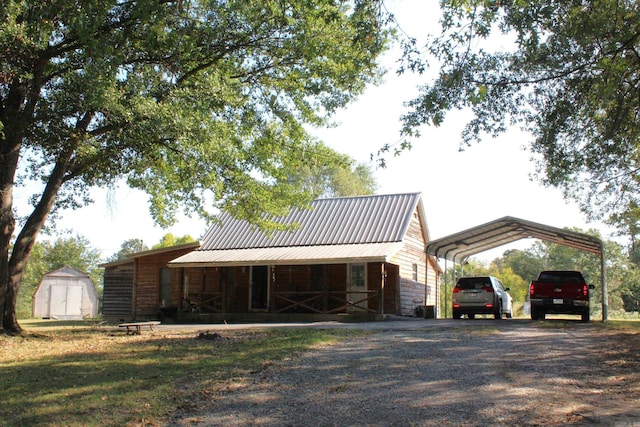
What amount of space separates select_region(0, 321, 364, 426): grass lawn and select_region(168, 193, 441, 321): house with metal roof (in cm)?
787

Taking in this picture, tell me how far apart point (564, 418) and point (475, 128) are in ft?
21.0

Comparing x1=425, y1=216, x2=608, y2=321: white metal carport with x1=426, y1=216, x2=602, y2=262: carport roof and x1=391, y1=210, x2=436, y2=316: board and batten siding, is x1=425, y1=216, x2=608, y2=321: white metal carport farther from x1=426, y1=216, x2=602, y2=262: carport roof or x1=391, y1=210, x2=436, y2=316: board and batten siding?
x1=391, y1=210, x2=436, y2=316: board and batten siding

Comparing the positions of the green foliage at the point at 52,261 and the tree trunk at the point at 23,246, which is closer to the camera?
the tree trunk at the point at 23,246

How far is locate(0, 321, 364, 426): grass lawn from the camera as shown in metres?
6.76

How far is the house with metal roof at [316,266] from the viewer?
72.1ft

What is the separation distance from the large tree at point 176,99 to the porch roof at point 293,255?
126 inches

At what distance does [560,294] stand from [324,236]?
9601 millimetres

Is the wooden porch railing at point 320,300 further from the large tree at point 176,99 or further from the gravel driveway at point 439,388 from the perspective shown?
the gravel driveway at point 439,388

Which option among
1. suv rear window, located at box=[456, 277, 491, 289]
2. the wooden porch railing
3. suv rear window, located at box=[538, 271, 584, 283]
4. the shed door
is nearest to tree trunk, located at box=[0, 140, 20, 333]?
the wooden porch railing

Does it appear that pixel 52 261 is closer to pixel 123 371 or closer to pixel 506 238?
A: pixel 506 238

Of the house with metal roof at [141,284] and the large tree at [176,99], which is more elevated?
the large tree at [176,99]

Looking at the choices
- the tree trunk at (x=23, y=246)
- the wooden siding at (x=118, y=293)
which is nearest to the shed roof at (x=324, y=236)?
the wooden siding at (x=118, y=293)

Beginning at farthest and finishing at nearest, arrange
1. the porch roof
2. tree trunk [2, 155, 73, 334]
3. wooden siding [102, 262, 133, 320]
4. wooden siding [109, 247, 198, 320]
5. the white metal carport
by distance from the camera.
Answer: wooden siding [102, 262, 133, 320], wooden siding [109, 247, 198, 320], the porch roof, the white metal carport, tree trunk [2, 155, 73, 334]

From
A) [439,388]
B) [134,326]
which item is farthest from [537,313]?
[439,388]
